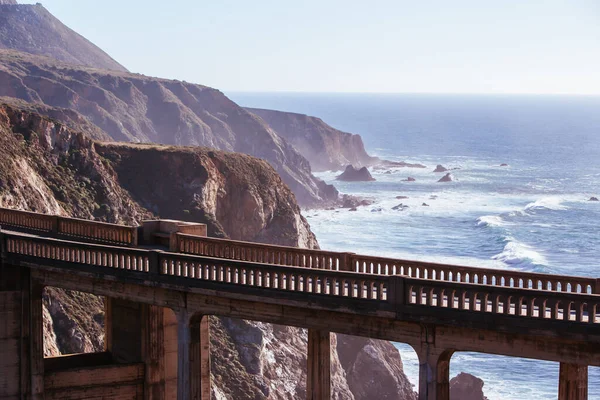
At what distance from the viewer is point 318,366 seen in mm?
24375

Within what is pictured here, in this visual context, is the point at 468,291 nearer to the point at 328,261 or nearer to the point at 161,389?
the point at 328,261

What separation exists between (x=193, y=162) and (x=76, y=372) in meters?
56.0

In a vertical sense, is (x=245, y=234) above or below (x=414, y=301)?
below

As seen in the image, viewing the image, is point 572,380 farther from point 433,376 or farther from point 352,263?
point 352,263

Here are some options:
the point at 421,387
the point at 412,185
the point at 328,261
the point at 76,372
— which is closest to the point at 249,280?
the point at 328,261

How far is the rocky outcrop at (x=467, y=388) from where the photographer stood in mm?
69375

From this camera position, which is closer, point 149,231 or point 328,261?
point 328,261

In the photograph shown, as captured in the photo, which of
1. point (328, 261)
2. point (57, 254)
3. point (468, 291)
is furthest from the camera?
point (57, 254)

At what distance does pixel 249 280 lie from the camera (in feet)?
77.6

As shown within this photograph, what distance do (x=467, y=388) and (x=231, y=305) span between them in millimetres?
48204

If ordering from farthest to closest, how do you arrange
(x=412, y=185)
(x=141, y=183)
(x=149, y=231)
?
(x=412, y=185) → (x=141, y=183) → (x=149, y=231)

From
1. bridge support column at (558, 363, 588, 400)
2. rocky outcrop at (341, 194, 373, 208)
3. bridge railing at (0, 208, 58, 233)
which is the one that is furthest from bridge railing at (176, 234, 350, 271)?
rocky outcrop at (341, 194, 373, 208)

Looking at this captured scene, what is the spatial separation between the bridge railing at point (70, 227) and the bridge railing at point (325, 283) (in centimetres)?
238

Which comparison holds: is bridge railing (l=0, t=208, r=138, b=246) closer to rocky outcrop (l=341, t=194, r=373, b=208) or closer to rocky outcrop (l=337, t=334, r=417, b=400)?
rocky outcrop (l=337, t=334, r=417, b=400)
